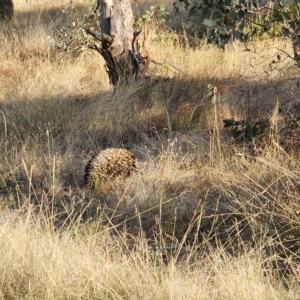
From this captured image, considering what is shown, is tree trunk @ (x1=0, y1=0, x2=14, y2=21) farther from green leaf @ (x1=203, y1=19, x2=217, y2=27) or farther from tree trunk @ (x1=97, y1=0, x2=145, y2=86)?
green leaf @ (x1=203, y1=19, x2=217, y2=27)

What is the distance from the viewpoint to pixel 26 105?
26.6 ft

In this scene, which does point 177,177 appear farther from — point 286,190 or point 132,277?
point 132,277

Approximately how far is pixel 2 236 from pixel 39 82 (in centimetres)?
486

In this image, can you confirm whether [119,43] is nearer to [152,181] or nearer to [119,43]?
[119,43]

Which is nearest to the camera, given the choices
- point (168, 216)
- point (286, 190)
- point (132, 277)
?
point (132, 277)

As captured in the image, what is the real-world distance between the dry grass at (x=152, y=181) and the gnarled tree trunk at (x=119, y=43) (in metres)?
0.28

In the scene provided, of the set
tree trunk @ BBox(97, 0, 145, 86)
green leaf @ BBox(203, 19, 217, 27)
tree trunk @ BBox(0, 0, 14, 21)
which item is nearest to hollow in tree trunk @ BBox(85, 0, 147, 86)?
tree trunk @ BBox(97, 0, 145, 86)

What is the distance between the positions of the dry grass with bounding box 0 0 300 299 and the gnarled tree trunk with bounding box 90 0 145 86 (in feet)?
0.92

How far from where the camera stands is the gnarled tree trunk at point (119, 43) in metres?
8.65

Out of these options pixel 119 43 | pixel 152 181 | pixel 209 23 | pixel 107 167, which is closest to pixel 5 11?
pixel 119 43

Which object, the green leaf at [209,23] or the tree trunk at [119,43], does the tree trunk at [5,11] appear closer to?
the tree trunk at [119,43]

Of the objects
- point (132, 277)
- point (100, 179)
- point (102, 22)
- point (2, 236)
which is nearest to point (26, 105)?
point (102, 22)

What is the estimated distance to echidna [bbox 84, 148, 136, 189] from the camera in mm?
6137

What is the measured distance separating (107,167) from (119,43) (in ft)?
9.47
